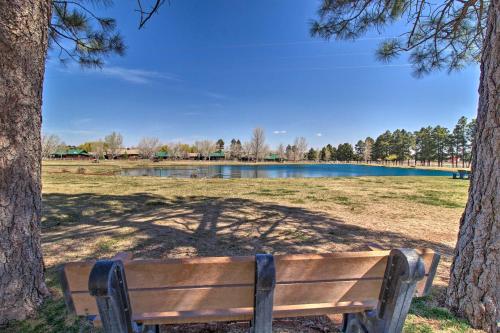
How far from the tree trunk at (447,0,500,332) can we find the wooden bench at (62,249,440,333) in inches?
33.7

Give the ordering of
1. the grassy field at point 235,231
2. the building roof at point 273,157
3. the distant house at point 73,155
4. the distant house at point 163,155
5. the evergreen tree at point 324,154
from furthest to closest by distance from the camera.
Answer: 1. the building roof at point 273,157
2. the evergreen tree at point 324,154
3. the distant house at point 163,155
4. the distant house at point 73,155
5. the grassy field at point 235,231

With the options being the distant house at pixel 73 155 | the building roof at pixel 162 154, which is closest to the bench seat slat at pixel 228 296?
the distant house at pixel 73 155

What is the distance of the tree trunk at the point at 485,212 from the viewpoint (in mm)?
1879

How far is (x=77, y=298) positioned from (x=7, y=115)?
5.06ft

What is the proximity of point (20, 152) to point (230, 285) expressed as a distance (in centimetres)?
197

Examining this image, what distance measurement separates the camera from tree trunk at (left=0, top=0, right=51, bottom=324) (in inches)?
77.4

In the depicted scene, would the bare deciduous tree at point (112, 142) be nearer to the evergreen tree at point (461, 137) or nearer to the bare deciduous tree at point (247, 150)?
the bare deciduous tree at point (247, 150)

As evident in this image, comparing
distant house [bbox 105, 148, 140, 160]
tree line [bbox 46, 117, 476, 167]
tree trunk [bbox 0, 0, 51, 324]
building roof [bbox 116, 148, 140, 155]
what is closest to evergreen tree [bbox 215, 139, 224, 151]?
tree line [bbox 46, 117, 476, 167]

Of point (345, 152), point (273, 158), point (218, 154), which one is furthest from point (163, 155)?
point (345, 152)

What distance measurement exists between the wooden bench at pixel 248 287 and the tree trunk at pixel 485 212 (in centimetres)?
86

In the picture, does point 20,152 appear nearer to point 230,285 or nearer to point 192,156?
point 230,285

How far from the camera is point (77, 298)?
1.33 meters

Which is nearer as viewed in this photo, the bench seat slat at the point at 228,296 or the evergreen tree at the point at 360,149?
the bench seat slat at the point at 228,296

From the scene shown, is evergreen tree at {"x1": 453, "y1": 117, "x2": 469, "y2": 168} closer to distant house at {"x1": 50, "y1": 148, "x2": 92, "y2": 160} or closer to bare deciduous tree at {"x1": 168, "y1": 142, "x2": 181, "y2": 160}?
bare deciduous tree at {"x1": 168, "y1": 142, "x2": 181, "y2": 160}
